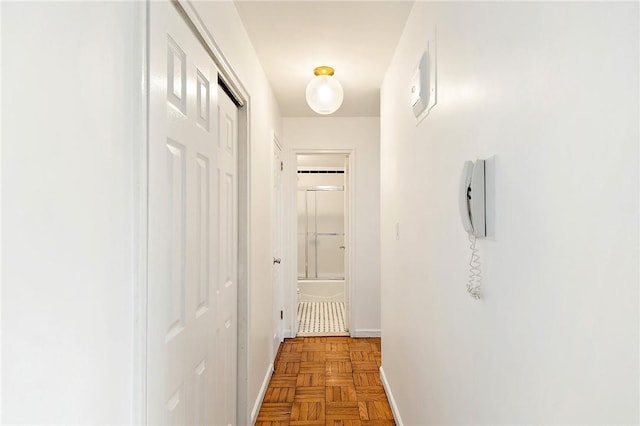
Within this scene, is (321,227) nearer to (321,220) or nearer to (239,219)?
(321,220)

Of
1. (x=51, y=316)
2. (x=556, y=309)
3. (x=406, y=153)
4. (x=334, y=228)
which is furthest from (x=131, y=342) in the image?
(x=334, y=228)

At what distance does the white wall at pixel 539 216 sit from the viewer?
1.86 ft

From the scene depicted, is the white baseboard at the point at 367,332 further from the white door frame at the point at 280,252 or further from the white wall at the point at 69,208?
the white wall at the point at 69,208

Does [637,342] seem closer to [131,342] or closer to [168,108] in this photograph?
[131,342]

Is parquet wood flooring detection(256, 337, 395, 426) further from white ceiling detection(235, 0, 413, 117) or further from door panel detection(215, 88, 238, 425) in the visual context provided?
white ceiling detection(235, 0, 413, 117)

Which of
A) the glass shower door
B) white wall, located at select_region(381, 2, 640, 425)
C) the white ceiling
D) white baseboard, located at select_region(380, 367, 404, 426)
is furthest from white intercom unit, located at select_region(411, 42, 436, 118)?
the glass shower door

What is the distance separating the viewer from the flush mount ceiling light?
2611 mm

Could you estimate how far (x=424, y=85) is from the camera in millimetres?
1691

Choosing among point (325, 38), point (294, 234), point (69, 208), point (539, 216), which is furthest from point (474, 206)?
point (294, 234)

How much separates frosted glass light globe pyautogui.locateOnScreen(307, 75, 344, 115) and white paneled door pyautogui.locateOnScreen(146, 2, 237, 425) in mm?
916

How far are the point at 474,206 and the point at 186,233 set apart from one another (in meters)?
0.90

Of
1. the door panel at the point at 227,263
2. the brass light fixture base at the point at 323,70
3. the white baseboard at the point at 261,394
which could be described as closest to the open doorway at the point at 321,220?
the white baseboard at the point at 261,394

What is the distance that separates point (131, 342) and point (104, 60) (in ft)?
2.15

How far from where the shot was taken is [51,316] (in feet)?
2.21
